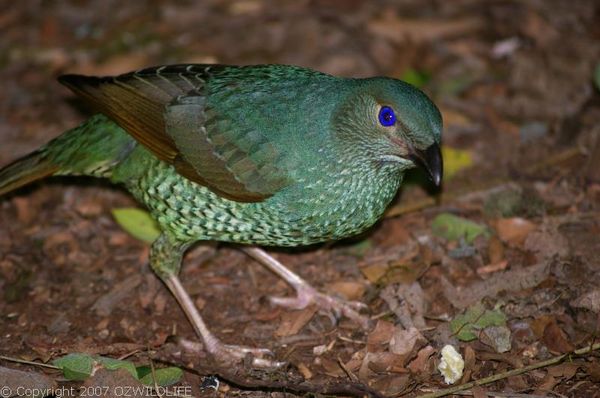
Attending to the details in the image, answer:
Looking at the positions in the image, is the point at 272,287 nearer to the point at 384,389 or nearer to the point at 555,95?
the point at 384,389

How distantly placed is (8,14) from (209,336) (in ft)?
15.4

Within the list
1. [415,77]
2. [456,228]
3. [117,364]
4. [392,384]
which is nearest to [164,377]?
[117,364]

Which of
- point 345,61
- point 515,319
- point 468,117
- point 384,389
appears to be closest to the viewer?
point 384,389

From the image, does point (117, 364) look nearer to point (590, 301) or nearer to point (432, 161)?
point (432, 161)

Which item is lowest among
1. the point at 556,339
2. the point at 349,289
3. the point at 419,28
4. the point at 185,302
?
the point at 556,339

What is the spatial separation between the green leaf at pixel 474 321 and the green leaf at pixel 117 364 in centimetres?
194

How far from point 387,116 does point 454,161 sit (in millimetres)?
1817

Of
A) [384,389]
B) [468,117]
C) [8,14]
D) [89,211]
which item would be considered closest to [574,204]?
[468,117]

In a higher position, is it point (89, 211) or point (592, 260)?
point (89, 211)

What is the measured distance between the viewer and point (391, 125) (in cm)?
452

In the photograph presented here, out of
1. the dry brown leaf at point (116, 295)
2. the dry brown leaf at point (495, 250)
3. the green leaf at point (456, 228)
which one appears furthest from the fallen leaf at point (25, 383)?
the dry brown leaf at point (495, 250)

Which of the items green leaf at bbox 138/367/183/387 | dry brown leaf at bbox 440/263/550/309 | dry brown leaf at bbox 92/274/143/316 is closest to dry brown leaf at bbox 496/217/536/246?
dry brown leaf at bbox 440/263/550/309

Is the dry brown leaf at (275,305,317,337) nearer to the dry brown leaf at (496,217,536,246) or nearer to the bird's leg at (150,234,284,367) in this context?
the bird's leg at (150,234,284,367)

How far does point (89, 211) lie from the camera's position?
20.1 feet
